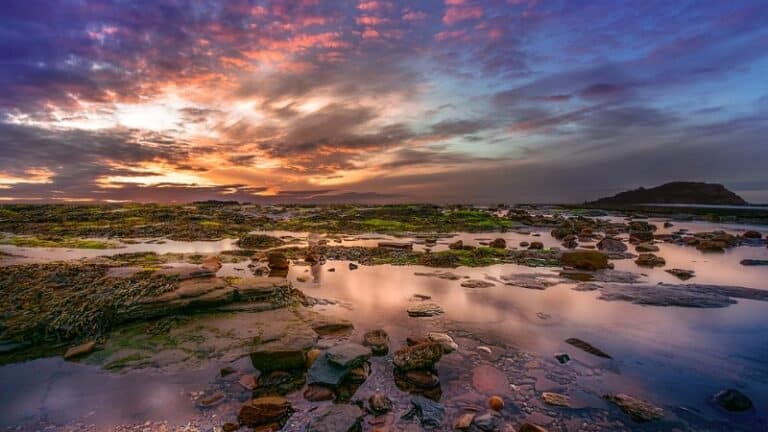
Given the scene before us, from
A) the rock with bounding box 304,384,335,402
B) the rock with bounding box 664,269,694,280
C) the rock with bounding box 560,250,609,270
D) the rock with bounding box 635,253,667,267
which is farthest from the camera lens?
the rock with bounding box 635,253,667,267

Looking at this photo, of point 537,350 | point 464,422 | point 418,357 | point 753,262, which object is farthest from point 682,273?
point 464,422

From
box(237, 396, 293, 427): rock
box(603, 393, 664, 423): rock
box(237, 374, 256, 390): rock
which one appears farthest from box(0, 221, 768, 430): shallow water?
box(237, 396, 293, 427): rock

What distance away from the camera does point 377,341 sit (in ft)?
28.6

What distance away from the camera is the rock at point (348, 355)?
282 inches

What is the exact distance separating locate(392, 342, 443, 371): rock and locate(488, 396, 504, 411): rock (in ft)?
4.82

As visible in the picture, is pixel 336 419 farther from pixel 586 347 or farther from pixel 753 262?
pixel 753 262

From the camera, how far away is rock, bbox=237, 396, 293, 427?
19.2 ft

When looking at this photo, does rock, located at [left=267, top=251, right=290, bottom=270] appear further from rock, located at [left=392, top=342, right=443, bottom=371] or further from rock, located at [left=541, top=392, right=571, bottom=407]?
rock, located at [left=541, top=392, right=571, bottom=407]

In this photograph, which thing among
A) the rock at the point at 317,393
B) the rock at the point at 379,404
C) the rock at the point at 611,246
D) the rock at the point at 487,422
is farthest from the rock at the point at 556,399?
the rock at the point at 611,246

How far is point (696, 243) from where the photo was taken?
2755cm

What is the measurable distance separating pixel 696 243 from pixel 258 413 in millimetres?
34404

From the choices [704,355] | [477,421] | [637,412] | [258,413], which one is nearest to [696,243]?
[704,355]

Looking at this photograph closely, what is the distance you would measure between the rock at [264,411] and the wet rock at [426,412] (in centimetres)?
209

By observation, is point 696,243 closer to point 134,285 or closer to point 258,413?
point 258,413
